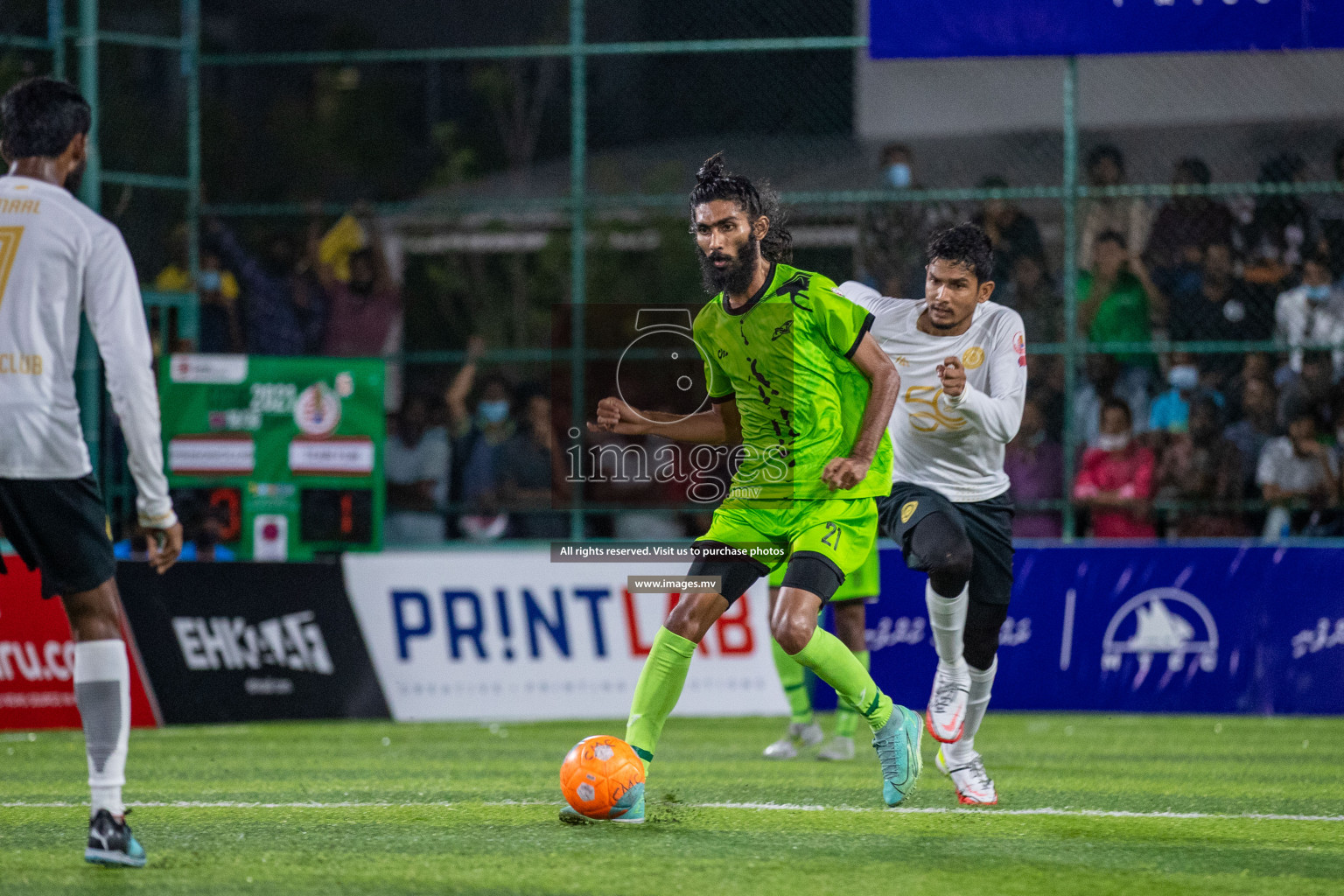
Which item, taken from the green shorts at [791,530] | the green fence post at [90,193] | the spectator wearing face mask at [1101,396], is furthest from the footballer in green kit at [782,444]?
the green fence post at [90,193]

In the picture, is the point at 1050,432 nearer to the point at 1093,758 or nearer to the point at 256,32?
the point at 1093,758

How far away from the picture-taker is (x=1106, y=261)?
12461mm

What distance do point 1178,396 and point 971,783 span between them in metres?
6.10

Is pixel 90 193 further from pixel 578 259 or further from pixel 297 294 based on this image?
pixel 578 259

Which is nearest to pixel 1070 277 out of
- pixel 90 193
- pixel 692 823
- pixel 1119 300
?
pixel 1119 300

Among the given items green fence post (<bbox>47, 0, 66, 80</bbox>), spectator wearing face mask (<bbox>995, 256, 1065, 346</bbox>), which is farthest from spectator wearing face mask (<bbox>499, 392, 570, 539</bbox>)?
green fence post (<bbox>47, 0, 66, 80</bbox>)

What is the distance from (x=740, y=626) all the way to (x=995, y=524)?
4539mm

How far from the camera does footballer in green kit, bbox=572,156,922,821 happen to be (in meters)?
6.14

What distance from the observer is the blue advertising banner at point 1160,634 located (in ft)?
37.2

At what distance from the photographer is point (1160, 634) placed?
11.5 meters

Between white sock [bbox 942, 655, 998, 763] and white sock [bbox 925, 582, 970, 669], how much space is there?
13 centimetres

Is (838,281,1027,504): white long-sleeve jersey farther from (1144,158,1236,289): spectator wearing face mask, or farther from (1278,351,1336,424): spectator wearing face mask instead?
(1144,158,1236,289): spectator wearing face mask

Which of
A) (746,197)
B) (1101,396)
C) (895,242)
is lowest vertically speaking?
(1101,396)

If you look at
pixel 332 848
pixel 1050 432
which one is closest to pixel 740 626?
pixel 1050 432
